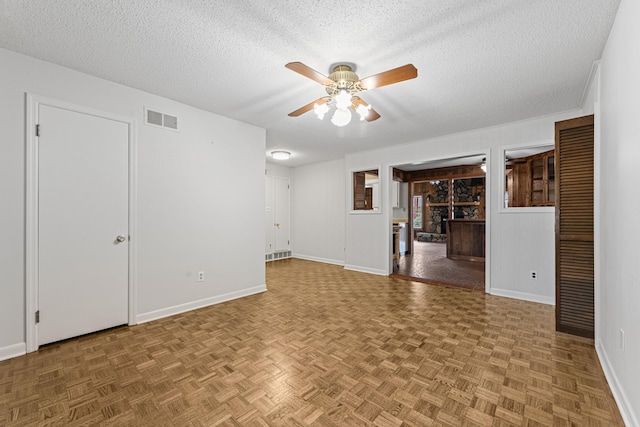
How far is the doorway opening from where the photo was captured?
5.34m

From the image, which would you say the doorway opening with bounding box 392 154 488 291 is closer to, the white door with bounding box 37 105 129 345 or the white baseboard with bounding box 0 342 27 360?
the white door with bounding box 37 105 129 345

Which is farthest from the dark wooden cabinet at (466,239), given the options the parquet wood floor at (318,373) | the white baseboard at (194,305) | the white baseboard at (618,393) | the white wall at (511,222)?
the white baseboard at (194,305)

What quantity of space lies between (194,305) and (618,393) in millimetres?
3878

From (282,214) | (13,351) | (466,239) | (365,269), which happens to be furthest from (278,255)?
(13,351)

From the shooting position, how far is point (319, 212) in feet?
22.7

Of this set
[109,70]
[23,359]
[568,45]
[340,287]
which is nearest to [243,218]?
[340,287]

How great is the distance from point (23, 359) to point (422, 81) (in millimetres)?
4312

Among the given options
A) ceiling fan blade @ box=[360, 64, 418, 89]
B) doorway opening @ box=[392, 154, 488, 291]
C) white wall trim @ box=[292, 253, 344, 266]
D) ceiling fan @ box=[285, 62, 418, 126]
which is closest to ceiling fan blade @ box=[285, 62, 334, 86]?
ceiling fan @ box=[285, 62, 418, 126]

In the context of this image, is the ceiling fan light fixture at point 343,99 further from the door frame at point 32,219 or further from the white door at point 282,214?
the white door at point 282,214

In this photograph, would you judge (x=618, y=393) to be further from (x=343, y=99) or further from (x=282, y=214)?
(x=282, y=214)

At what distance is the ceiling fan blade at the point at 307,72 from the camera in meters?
1.85

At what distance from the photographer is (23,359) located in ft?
7.24

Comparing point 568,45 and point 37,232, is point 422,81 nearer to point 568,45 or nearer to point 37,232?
point 568,45

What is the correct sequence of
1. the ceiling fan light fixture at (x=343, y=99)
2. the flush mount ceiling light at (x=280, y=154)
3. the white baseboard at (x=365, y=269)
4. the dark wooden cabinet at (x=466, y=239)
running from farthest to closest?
the dark wooden cabinet at (x=466, y=239) → the flush mount ceiling light at (x=280, y=154) → the white baseboard at (x=365, y=269) → the ceiling fan light fixture at (x=343, y=99)
